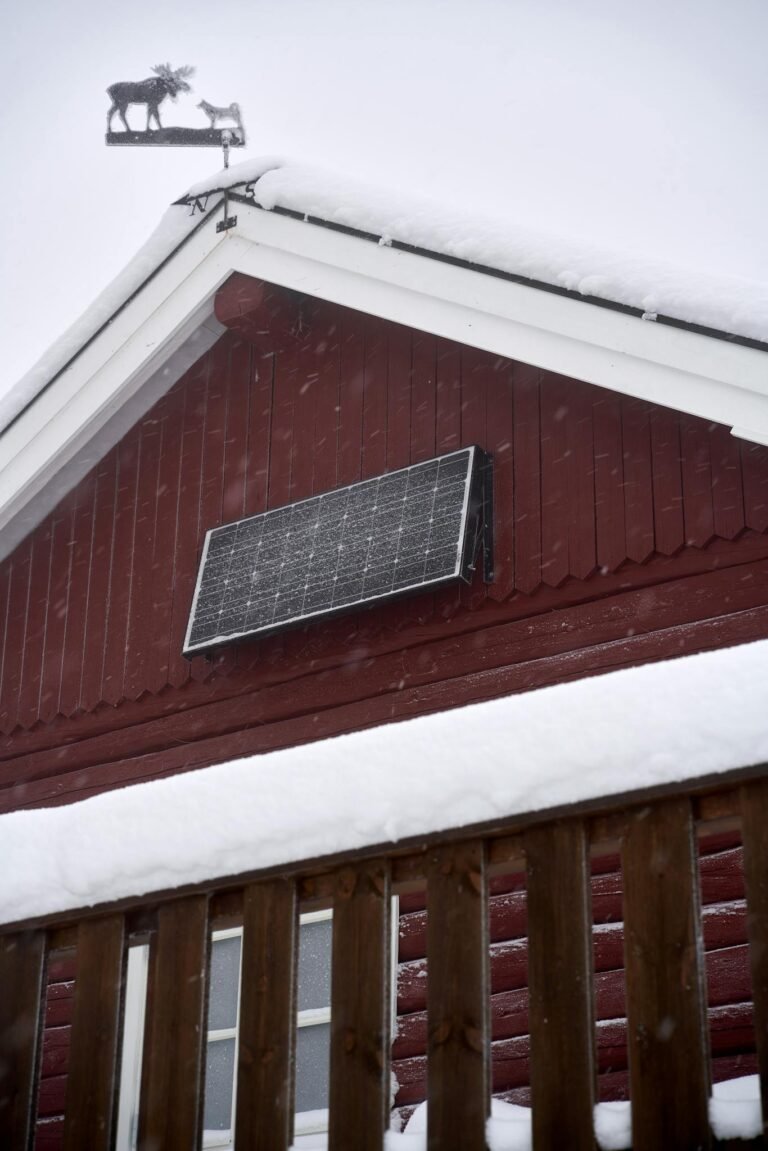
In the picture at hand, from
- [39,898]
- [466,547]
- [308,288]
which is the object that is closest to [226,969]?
[466,547]

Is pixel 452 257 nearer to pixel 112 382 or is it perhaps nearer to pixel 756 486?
pixel 756 486

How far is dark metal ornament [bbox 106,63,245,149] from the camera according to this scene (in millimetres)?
7331

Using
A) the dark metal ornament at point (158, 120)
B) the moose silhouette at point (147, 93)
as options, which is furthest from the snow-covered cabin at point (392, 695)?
the moose silhouette at point (147, 93)

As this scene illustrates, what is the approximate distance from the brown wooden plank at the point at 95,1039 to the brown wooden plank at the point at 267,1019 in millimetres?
247

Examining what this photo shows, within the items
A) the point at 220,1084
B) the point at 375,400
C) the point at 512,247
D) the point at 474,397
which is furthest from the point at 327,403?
the point at 220,1084

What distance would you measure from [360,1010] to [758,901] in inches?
25.4

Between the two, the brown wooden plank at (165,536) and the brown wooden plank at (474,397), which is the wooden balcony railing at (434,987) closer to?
the brown wooden plank at (474,397)

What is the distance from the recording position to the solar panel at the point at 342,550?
603cm

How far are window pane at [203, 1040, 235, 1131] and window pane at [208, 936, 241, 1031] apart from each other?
96 mm

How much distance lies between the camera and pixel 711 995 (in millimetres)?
5320

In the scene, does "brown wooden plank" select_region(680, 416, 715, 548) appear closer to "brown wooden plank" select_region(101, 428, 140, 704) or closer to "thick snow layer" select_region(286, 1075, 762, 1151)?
"brown wooden plank" select_region(101, 428, 140, 704)

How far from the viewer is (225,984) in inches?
253

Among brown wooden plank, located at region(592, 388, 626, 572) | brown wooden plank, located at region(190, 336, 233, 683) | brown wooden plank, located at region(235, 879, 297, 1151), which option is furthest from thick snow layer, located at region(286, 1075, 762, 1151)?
brown wooden plank, located at region(190, 336, 233, 683)

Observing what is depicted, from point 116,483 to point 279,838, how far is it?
19.0 ft
